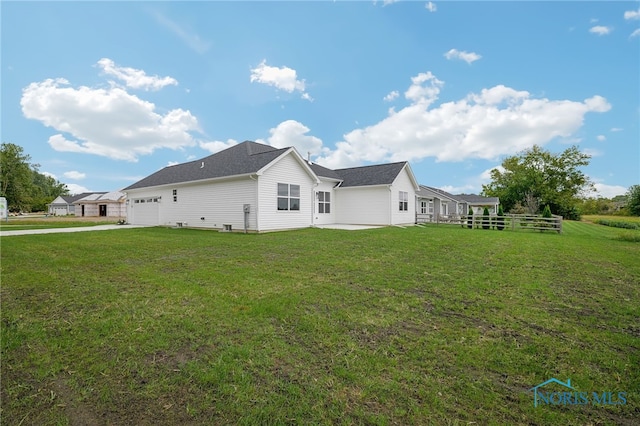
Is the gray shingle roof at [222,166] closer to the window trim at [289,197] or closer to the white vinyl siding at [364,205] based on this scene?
the window trim at [289,197]

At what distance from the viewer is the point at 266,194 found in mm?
14859

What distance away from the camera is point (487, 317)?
12.2ft

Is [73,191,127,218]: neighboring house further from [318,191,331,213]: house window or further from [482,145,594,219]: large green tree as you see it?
[482,145,594,219]: large green tree

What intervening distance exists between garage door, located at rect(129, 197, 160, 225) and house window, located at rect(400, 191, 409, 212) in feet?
57.8

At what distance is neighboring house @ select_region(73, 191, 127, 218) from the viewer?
43781 millimetres

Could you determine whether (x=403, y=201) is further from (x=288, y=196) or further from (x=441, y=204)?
(x=441, y=204)

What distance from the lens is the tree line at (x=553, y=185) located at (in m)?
40.9

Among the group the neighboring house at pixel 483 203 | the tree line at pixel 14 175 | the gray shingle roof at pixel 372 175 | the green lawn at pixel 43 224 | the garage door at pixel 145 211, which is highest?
the tree line at pixel 14 175

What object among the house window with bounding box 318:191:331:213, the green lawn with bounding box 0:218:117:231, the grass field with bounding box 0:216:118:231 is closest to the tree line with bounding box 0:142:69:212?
the grass field with bounding box 0:216:118:231

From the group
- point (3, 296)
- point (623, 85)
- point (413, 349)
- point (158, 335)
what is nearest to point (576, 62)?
point (623, 85)

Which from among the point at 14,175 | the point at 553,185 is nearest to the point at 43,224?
the point at 14,175

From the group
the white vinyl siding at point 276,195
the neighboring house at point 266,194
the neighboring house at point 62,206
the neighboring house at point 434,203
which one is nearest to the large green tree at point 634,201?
the neighboring house at point 434,203

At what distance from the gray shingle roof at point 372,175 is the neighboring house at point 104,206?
37789 mm

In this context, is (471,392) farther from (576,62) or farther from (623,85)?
(623,85)
